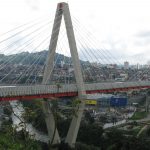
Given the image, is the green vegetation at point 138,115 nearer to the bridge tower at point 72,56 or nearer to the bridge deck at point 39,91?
the bridge deck at point 39,91

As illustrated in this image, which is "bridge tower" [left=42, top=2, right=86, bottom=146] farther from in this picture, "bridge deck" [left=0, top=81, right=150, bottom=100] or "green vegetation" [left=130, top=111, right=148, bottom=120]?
"green vegetation" [left=130, top=111, right=148, bottom=120]

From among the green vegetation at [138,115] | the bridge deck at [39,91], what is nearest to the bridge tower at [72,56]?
the bridge deck at [39,91]

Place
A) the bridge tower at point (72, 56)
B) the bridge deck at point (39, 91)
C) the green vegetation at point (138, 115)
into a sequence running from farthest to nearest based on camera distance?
the green vegetation at point (138, 115), the bridge tower at point (72, 56), the bridge deck at point (39, 91)

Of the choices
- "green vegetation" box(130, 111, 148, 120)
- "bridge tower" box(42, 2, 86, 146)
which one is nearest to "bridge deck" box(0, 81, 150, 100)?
"bridge tower" box(42, 2, 86, 146)

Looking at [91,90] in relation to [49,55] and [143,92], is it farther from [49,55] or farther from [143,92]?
[143,92]

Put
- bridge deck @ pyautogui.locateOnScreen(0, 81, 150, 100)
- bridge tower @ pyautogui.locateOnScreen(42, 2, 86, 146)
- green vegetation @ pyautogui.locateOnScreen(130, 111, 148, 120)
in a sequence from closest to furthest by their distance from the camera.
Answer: bridge deck @ pyautogui.locateOnScreen(0, 81, 150, 100) → bridge tower @ pyautogui.locateOnScreen(42, 2, 86, 146) → green vegetation @ pyautogui.locateOnScreen(130, 111, 148, 120)

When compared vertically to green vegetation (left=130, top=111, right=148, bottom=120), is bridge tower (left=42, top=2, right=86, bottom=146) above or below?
above

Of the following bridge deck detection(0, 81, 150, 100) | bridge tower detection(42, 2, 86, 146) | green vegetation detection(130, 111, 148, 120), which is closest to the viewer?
bridge deck detection(0, 81, 150, 100)

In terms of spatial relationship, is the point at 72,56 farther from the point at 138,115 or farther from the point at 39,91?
the point at 138,115

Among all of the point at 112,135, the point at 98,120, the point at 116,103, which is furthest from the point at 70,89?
the point at 116,103

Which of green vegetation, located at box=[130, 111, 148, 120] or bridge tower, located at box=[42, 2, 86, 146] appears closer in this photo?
bridge tower, located at box=[42, 2, 86, 146]

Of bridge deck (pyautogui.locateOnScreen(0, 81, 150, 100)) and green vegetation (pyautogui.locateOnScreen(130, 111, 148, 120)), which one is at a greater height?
bridge deck (pyautogui.locateOnScreen(0, 81, 150, 100))
